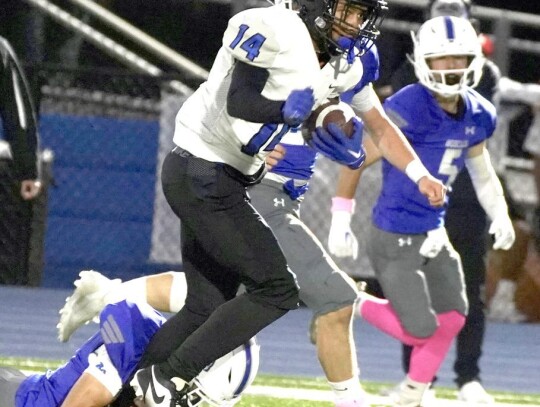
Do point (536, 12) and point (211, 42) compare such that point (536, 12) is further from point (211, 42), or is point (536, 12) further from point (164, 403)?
point (164, 403)

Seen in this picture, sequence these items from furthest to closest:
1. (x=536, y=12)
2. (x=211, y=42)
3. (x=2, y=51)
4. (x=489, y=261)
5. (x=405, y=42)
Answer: (x=536, y=12), (x=211, y=42), (x=405, y=42), (x=489, y=261), (x=2, y=51)

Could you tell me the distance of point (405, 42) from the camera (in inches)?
407

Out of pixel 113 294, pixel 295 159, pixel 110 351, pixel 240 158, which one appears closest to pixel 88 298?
pixel 113 294

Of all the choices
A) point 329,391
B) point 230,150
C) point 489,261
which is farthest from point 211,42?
point 230,150

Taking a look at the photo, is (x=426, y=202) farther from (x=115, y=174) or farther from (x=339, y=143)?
(x=115, y=174)

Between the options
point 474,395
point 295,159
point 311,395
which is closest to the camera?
point 295,159

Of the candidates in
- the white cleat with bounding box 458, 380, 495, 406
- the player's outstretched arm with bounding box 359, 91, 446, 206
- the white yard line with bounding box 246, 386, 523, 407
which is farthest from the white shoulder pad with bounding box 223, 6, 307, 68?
the white cleat with bounding box 458, 380, 495, 406

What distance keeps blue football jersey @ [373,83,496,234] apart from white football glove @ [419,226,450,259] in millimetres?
46

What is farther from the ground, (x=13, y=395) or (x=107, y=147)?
(x=13, y=395)

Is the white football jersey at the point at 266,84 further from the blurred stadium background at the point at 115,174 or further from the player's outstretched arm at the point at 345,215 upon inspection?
the blurred stadium background at the point at 115,174

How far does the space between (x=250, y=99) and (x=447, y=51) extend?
2.12 meters

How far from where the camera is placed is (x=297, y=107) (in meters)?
4.17

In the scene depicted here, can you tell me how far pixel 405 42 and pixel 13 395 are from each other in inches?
241

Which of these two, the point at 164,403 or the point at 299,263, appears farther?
the point at 299,263
